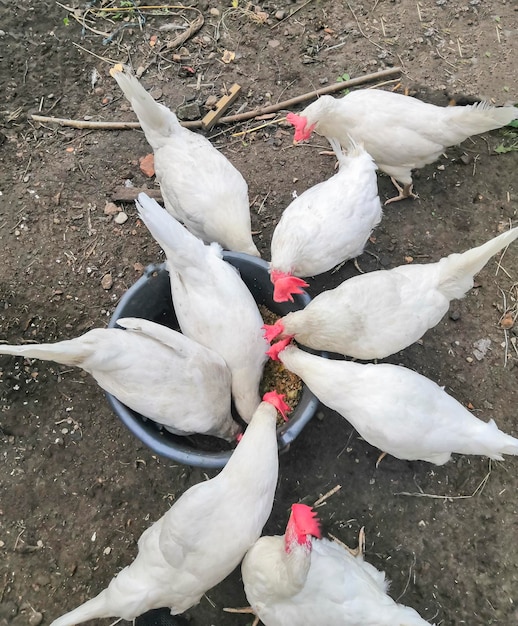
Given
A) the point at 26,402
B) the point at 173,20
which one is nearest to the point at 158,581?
the point at 26,402

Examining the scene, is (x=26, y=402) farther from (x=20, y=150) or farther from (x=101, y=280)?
(x=20, y=150)

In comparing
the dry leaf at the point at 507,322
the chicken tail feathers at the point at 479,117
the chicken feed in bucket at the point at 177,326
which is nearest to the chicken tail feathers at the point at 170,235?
the chicken feed in bucket at the point at 177,326

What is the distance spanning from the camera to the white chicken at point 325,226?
232cm

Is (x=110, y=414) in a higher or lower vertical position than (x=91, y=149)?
lower

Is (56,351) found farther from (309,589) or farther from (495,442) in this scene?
(495,442)

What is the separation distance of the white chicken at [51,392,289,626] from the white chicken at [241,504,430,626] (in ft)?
0.35

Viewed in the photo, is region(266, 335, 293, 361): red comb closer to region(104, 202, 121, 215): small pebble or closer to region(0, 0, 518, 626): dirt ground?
region(0, 0, 518, 626): dirt ground

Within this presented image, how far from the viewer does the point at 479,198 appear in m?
2.98

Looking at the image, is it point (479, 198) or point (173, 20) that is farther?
point (173, 20)

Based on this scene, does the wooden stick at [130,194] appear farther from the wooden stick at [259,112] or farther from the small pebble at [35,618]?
the small pebble at [35,618]

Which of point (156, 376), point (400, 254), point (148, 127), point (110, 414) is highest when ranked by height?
point (148, 127)

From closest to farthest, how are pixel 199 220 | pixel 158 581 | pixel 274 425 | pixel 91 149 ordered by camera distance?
pixel 158 581 < pixel 274 425 < pixel 199 220 < pixel 91 149

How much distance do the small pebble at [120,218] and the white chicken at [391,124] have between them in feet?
3.63

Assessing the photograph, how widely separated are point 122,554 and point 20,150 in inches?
97.5
